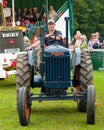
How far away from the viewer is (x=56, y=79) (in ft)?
34.1

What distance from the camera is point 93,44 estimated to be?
943 inches

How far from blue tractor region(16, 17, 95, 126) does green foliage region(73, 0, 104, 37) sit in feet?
203

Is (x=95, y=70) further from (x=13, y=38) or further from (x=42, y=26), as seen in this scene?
(x=42, y=26)

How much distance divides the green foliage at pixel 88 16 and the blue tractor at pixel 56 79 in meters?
61.8

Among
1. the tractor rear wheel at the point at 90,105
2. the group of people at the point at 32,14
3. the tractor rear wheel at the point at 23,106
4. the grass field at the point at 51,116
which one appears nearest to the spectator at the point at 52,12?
the group of people at the point at 32,14

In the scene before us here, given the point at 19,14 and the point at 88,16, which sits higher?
the point at 19,14

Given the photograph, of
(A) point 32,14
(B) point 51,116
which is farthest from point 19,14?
(B) point 51,116

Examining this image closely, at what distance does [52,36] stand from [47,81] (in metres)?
1.13

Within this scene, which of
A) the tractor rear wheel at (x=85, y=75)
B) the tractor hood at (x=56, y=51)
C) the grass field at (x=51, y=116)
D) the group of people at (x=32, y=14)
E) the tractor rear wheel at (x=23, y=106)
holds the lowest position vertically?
the grass field at (x=51, y=116)

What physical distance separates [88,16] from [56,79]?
7063 centimetres

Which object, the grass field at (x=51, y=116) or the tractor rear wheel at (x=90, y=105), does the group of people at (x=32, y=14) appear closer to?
the grass field at (x=51, y=116)

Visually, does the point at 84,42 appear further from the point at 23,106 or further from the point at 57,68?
the point at 23,106

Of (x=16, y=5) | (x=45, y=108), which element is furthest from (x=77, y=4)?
(x=45, y=108)

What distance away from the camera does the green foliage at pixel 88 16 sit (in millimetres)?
76562
